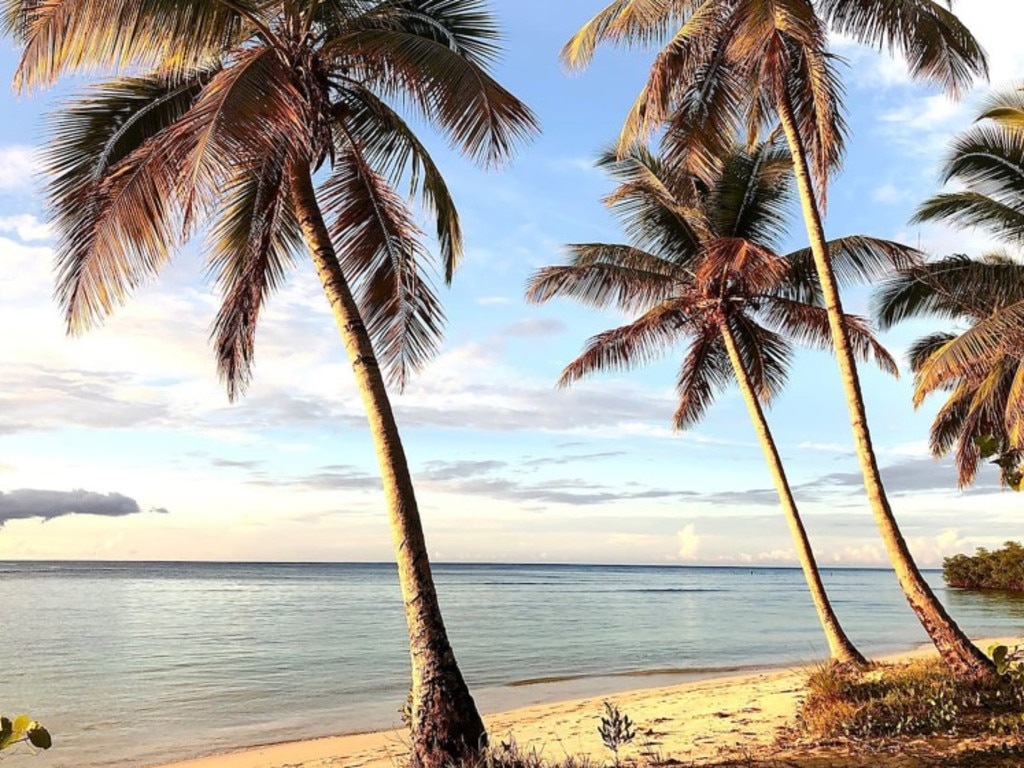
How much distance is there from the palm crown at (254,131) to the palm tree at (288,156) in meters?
0.02

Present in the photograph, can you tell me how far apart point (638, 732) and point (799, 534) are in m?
4.68

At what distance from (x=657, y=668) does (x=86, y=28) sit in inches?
719

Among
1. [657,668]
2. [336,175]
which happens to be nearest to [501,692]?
[657,668]

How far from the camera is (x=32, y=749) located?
12.1m

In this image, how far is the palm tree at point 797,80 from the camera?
1001 cm

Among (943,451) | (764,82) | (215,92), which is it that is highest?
(764,82)

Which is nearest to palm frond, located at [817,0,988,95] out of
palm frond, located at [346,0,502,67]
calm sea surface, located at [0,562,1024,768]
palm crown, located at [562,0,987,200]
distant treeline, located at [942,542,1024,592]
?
palm crown, located at [562,0,987,200]

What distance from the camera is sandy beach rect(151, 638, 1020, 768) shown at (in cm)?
876

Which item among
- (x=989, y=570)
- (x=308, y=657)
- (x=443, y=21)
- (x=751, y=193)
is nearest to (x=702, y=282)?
(x=751, y=193)

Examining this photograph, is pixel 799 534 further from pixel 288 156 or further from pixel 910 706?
pixel 288 156

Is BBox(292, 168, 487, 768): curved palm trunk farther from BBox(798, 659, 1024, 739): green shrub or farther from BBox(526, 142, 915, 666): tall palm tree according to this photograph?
BBox(526, 142, 915, 666): tall palm tree

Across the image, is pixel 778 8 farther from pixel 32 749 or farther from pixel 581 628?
pixel 581 628

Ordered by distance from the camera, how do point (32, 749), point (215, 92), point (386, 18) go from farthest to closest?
point (32, 749) → point (386, 18) → point (215, 92)

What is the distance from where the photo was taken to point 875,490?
33.4 ft
